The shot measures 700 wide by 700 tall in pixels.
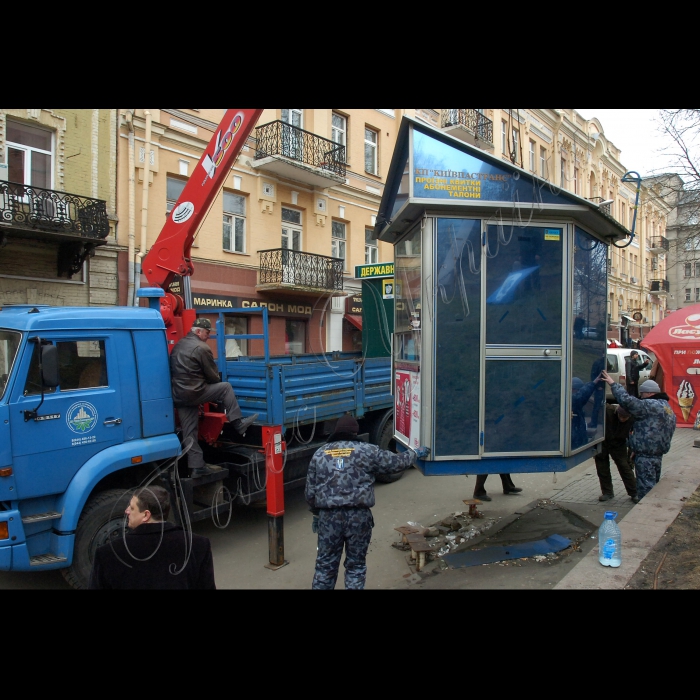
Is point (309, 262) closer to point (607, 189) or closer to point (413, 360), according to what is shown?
point (413, 360)

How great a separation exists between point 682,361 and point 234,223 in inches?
504

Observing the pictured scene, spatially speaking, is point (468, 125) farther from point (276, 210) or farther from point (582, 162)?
point (276, 210)

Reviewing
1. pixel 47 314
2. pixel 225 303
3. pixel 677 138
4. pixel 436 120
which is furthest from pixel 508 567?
pixel 436 120

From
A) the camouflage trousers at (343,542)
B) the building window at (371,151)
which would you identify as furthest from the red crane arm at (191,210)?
the building window at (371,151)

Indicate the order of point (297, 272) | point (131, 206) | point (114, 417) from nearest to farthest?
point (114, 417), point (131, 206), point (297, 272)

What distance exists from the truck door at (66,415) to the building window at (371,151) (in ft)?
57.2

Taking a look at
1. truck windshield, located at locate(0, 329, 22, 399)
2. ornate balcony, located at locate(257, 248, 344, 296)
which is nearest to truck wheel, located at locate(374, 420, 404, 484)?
truck windshield, located at locate(0, 329, 22, 399)

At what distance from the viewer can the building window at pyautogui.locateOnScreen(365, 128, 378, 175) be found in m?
20.7

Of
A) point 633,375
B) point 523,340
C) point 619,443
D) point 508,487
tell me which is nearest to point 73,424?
point 523,340

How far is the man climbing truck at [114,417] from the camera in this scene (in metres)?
4.32

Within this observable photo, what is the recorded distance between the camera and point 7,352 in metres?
4.47

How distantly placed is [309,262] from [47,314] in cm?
1323

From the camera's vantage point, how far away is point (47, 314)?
465 centimetres

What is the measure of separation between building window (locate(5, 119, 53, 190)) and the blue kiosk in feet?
34.1
